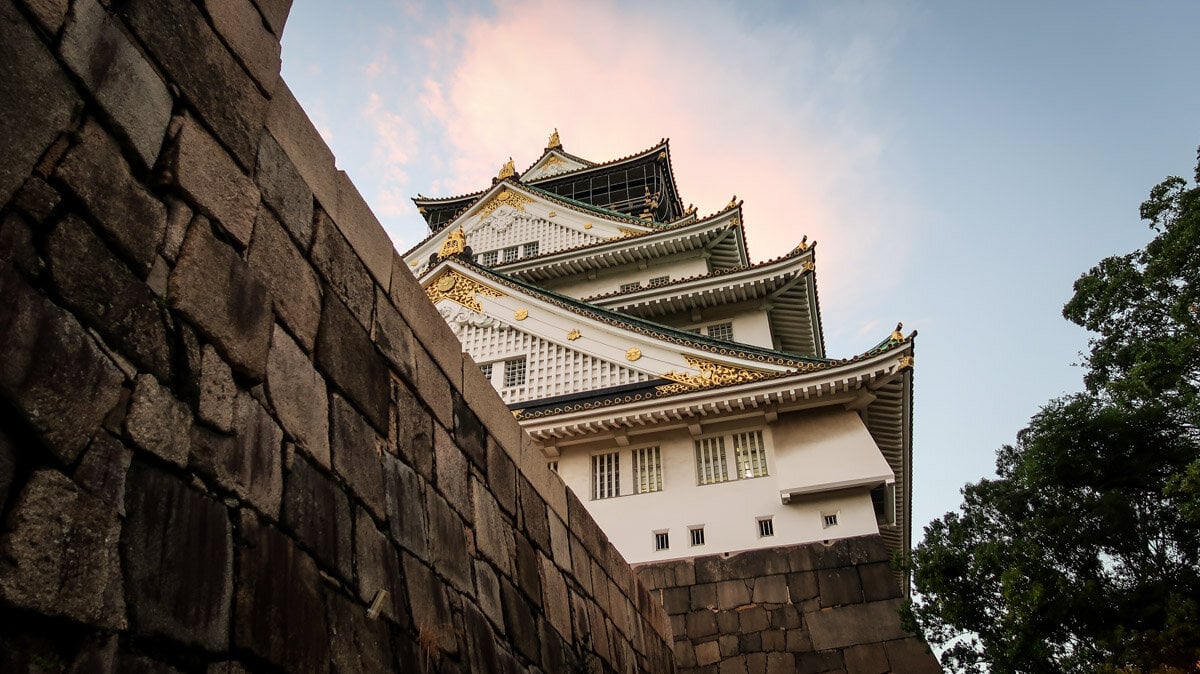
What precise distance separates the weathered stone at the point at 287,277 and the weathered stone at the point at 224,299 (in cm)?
10

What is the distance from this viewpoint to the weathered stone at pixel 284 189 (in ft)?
10.4

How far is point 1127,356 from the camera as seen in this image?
14.3 metres

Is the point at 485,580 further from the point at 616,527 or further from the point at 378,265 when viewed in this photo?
the point at 616,527

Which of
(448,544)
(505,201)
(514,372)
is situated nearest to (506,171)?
(505,201)

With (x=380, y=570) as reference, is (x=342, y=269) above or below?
above

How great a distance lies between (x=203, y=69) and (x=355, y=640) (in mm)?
2173

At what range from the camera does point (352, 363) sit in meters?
3.47

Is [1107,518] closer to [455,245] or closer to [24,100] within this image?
[455,245]

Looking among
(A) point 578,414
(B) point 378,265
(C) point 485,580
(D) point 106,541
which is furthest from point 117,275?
(A) point 578,414

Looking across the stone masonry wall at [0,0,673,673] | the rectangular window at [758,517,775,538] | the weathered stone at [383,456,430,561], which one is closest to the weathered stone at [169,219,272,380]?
the stone masonry wall at [0,0,673,673]

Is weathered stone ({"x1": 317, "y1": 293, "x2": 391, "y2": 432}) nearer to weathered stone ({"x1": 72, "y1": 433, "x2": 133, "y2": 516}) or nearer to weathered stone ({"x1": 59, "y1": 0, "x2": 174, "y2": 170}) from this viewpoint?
weathered stone ({"x1": 59, "y1": 0, "x2": 174, "y2": 170})

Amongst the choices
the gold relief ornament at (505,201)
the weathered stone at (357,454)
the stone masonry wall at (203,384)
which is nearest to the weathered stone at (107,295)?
the stone masonry wall at (203,384)

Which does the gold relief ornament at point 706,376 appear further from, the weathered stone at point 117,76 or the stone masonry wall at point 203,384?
the weathered stone at point 117,76

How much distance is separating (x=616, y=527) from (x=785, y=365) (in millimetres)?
3746
